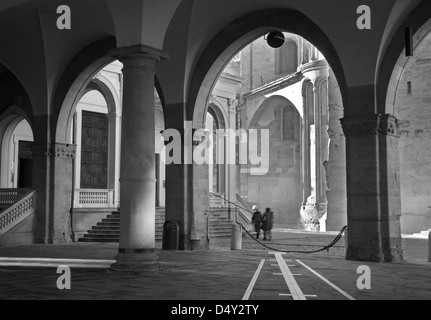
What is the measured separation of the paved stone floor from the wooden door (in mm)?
9898

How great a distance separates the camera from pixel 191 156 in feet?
49.8

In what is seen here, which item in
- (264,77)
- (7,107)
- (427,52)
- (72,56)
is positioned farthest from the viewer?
(264,77)

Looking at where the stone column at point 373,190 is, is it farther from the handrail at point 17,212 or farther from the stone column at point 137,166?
the handrail at point 17,212

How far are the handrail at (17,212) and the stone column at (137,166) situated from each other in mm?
8428

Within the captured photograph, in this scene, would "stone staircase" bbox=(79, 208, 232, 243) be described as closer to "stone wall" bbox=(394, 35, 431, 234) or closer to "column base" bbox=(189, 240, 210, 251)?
"column base" bbox=(189, 240, 210, 251)

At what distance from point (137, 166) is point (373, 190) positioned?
5.82 m

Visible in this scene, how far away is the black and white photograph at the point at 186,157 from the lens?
8.82 metres

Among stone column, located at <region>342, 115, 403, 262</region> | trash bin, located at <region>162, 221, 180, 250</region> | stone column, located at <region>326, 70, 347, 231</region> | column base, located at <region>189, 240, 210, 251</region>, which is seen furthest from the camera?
stone column, located at <region>326, 70, 347, 231</region>

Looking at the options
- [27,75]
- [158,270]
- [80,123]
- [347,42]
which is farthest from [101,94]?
[158,270]

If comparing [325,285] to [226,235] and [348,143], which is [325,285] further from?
[226,235]

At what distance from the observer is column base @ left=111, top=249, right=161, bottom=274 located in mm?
9391

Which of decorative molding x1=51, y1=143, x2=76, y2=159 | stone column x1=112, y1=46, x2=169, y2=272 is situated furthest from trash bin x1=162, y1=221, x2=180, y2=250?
stone column x1=112, y1=46, x2=169, y2=272

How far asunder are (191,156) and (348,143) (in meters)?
4.43

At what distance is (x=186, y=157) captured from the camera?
15148 millimetres
